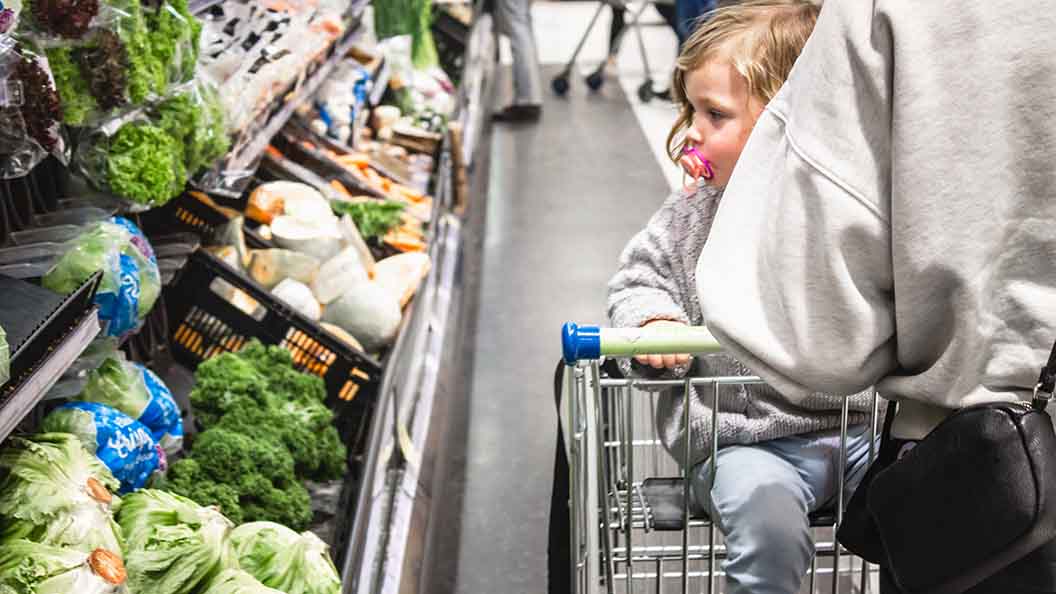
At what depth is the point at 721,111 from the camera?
2037 millimetres

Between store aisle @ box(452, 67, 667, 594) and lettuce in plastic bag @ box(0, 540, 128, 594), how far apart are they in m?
1.56

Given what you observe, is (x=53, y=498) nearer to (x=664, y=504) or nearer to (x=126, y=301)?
(x=126, y=301)

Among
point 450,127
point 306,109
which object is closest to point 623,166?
point 450,127

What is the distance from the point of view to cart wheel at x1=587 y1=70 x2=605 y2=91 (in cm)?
965

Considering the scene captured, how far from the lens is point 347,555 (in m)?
2.48

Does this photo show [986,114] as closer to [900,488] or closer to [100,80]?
[900,488]

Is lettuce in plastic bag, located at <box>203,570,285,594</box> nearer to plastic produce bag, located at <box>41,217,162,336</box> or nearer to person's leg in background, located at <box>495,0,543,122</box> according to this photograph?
plastic produce bag, located at <box>41,217,162,336</box>

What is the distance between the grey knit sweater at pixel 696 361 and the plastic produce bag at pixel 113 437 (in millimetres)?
920

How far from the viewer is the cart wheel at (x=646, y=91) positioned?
30.0 ft

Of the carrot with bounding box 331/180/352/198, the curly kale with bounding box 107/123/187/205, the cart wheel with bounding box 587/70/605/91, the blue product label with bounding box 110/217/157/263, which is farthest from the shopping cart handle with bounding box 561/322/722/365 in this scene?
the cart wheel with bounding box 587/70/605/91

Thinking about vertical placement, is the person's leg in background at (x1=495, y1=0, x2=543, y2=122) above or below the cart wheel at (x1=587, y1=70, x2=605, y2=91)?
above

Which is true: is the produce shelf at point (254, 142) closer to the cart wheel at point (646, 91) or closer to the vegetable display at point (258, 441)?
the vegetable display at point (258, 441)

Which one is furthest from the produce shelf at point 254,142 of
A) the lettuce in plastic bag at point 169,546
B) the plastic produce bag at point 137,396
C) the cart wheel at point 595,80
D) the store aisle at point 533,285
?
the cart wheel at point 595,80

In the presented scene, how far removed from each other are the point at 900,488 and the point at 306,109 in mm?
4197
